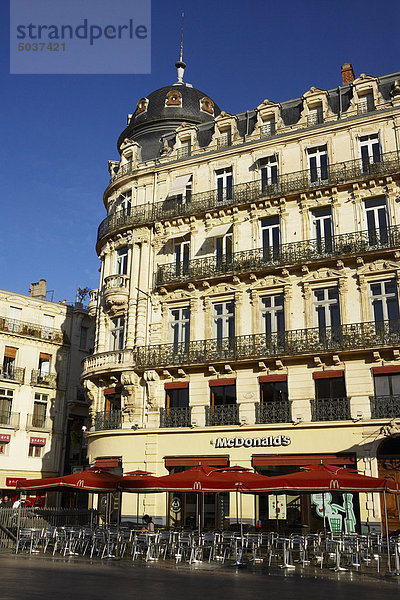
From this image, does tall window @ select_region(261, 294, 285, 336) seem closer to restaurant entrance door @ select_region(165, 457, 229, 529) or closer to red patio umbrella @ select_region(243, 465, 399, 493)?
restaurant entrance door @ select_region(165, 457, 229, 529)

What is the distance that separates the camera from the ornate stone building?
78.1ft

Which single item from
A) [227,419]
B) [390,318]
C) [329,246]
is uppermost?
[329,246]

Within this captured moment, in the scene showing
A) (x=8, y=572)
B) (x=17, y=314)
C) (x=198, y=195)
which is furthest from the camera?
(x=17, y=314)

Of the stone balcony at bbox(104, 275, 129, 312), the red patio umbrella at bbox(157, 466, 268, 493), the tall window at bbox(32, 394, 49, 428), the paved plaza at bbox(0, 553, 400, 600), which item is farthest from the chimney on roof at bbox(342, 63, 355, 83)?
the tall window at bbox(32, 394, 49, 428)

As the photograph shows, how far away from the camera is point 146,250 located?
99.1ft

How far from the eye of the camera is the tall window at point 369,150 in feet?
85.7

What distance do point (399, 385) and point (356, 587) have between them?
1139 cm

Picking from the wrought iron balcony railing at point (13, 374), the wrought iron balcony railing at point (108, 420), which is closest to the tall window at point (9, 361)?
the wrought iron balcony railing at point (13, 374)

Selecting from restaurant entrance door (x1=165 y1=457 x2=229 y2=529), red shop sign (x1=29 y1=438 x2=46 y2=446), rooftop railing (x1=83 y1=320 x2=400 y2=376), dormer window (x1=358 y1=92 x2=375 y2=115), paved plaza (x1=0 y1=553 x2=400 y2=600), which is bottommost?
paved plaza (x1=0 y1=553 x2=400 y2=600)

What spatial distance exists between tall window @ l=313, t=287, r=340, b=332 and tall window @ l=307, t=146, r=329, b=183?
535 cm

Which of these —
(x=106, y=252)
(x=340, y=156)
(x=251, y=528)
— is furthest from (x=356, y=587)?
(x=106, y=252)

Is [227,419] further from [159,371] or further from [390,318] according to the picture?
[390,318]

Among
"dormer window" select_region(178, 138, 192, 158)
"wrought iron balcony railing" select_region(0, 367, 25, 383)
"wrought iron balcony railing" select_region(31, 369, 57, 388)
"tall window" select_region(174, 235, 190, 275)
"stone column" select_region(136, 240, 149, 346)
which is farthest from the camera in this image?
"wrought iron balcony railing" select_region(31, 369, 57, 388)

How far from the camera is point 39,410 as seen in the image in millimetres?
39312
